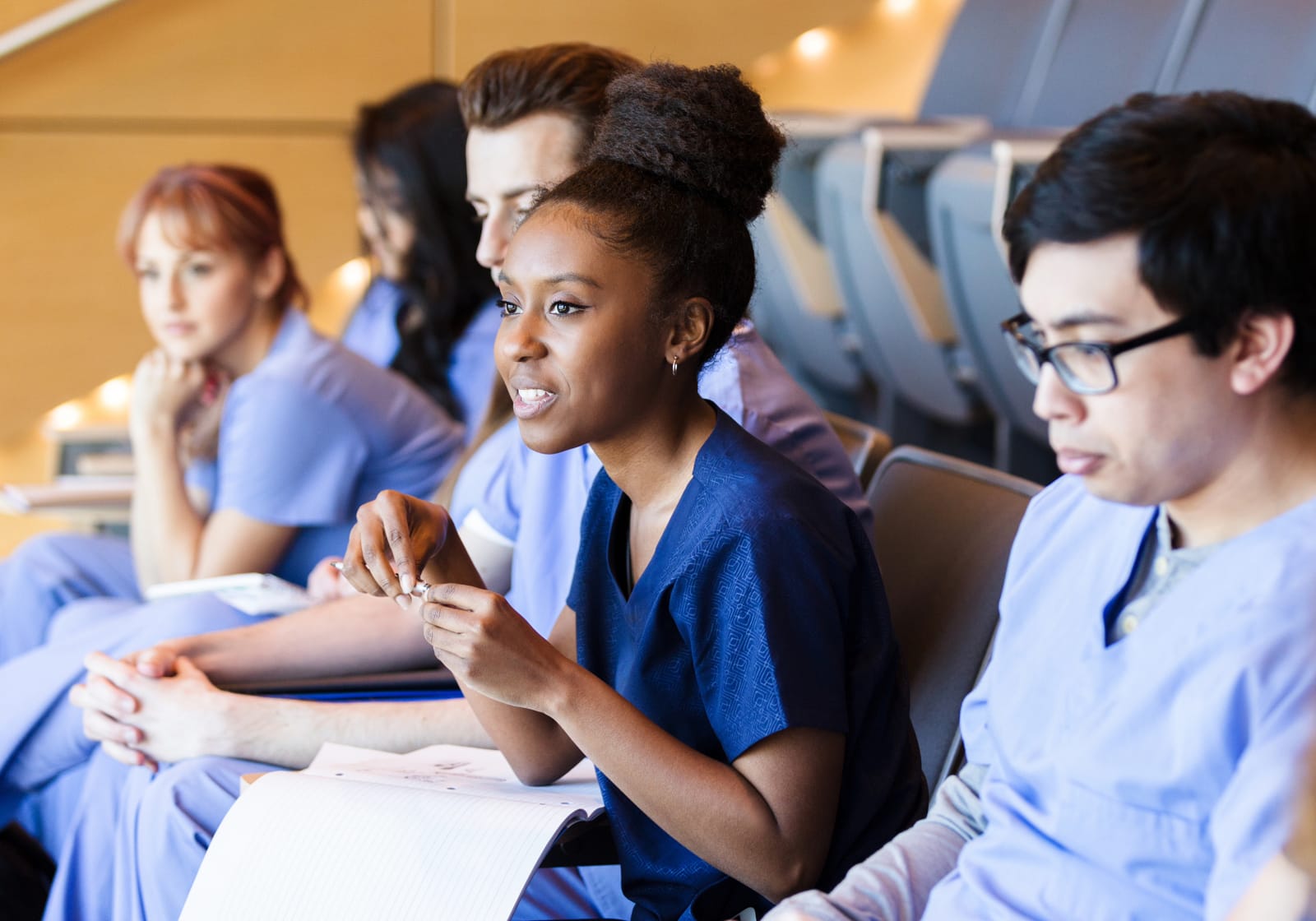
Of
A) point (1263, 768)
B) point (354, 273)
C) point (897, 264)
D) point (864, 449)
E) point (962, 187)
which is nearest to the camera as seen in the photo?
point (1263, 768)

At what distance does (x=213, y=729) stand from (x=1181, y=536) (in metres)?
0.90

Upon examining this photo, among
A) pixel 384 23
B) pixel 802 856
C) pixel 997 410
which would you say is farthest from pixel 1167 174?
pixel 384 23

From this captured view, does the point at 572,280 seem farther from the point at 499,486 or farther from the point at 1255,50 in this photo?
Answer: the point at 1255,50

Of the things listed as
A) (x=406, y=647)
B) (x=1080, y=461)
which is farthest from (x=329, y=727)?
(x=1080, y=461)

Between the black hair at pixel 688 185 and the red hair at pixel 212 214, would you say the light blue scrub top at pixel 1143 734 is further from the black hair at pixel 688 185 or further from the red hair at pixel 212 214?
the red hair at pixel 212 214

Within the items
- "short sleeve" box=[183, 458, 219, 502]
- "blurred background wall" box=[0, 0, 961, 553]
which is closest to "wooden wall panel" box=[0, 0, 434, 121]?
"blurred background wall" box=[0, 0, 961, 553]

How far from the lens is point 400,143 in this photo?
2.47 metres

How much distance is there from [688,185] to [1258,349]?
1.59 ft

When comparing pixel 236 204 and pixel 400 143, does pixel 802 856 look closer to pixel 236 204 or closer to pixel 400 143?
pixel 236 204

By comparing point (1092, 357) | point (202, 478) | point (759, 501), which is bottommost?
point (202, 478)

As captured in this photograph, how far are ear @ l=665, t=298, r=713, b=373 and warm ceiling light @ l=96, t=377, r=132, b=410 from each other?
316 centimetres

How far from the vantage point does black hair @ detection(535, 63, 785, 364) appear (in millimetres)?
1089

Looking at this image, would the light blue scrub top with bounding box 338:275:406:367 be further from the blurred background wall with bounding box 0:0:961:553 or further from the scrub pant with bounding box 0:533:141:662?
the blurred background wall with bounding box 0:0:961:553

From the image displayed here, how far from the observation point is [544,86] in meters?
1.46
